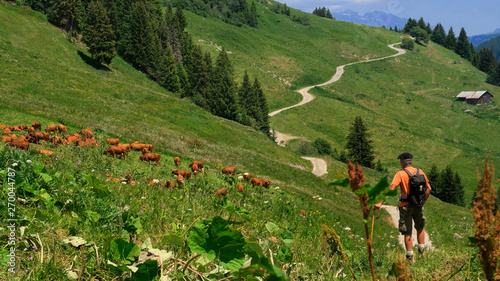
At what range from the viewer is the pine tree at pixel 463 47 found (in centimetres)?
17912

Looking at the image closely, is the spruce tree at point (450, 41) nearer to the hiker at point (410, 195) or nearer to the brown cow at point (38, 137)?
the hiker at point (410, 195)

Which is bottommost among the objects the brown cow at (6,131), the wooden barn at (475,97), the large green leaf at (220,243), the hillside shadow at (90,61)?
the brown cow at (6,131)

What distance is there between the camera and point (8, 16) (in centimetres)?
4869

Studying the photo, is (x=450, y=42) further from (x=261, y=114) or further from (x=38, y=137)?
(x=38, y=137)

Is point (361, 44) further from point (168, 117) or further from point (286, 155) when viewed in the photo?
point (168, 117)

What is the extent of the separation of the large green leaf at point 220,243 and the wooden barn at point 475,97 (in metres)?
135

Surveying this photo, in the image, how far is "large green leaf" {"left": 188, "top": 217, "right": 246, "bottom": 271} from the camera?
174 cm

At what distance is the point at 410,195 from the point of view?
25.9 ft

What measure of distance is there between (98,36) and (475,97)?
396ft

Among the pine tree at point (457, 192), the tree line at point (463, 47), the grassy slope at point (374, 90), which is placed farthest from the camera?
the tree line at point (463, 47)

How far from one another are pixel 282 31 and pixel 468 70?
300 feet

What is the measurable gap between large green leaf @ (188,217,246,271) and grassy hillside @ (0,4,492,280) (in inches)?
9.5

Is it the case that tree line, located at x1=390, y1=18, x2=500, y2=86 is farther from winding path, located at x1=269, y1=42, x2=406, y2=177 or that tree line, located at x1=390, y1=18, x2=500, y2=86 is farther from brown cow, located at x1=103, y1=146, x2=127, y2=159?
brown cow, located at x1=103, y1=146, x2=127, y2=159

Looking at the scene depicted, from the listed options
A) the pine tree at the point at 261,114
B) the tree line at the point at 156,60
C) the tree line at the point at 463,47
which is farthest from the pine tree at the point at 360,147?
the tree line at the point at 463,47
